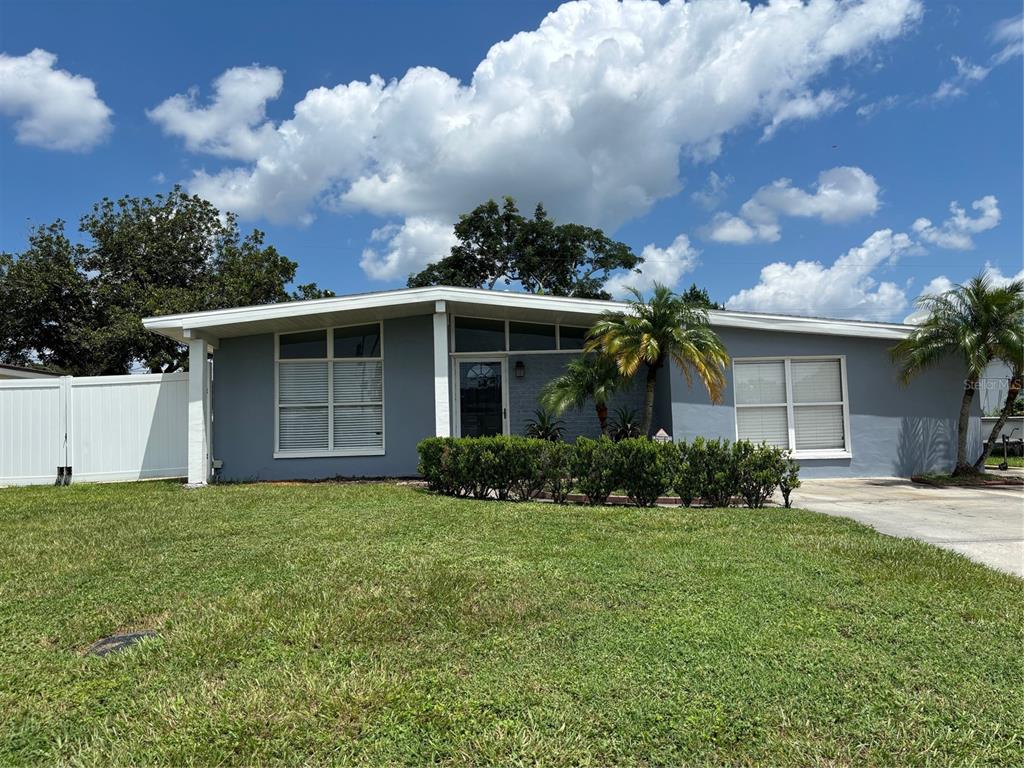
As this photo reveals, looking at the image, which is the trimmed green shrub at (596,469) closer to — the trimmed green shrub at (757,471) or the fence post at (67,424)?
the trimmed green shrub at (757,471)

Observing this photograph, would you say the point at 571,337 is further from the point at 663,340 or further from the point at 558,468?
the point at 558,468

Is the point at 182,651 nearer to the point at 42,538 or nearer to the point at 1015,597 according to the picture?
the point at 42,538

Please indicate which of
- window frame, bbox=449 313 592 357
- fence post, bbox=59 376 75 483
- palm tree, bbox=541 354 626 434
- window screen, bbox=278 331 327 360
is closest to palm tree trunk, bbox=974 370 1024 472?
palm tree, bbox=541 354 626 434

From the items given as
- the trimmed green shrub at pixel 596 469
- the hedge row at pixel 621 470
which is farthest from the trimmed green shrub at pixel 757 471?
the trimmed green shrub at pixel 596 469

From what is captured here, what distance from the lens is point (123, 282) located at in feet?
75.2

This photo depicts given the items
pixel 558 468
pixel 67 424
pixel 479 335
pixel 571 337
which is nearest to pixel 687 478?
pixel 558 468

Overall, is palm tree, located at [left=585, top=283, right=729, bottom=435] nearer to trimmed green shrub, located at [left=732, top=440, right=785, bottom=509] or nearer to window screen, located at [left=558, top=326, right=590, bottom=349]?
window screen, located at [left=558, top=326, right=590, bottom=349]

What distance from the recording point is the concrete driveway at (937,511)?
17.7 feet

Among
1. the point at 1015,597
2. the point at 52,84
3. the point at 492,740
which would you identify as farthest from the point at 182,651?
the point at 52,84

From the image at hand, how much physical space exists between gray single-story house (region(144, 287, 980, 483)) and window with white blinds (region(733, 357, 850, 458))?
0.8 inches

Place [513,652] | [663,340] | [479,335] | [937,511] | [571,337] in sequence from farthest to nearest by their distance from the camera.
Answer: [571,337] → [479,335] → [663,340] → [937,511] → [513,652]

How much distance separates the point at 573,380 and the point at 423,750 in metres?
8.56

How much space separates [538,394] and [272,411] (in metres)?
4.95

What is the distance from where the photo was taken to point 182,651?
309 centimetres
